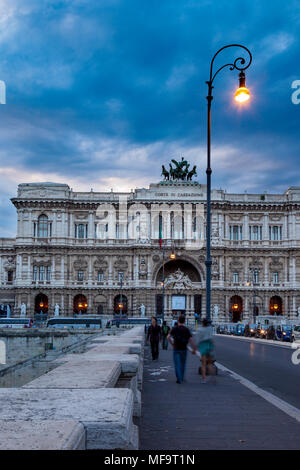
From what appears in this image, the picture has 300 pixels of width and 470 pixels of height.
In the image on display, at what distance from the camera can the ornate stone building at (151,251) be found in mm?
75062

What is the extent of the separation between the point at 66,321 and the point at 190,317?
2111 cm

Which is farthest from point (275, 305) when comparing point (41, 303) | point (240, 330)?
point (41, 303)

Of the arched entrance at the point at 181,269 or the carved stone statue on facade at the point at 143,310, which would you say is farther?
the arched entrance at the point at 181,269

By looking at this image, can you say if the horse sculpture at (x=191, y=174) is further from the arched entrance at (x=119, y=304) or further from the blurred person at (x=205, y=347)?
the blurred person at (x=205, y=347)

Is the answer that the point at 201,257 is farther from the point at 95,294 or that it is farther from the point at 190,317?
the point at 95,294

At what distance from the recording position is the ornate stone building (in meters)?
75.1

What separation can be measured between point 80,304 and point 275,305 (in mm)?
26348

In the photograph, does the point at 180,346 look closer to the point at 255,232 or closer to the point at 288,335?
the point at 288,335

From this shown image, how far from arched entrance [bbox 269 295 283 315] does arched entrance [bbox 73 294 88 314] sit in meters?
25.1

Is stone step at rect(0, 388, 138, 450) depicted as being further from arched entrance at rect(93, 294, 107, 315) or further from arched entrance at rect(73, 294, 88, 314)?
arched entrance at rect(73, 294, 88, 314)

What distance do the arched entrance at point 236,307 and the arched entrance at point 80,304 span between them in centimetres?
1974

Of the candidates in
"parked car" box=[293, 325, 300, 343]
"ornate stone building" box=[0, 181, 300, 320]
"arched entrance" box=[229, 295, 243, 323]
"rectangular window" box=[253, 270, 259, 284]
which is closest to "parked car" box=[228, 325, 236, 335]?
"ornate stone building" box=[0, 181, 300, 320]

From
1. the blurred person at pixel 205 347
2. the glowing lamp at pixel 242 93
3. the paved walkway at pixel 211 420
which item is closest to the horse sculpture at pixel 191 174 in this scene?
the glowing lamp at pixel 242 93
